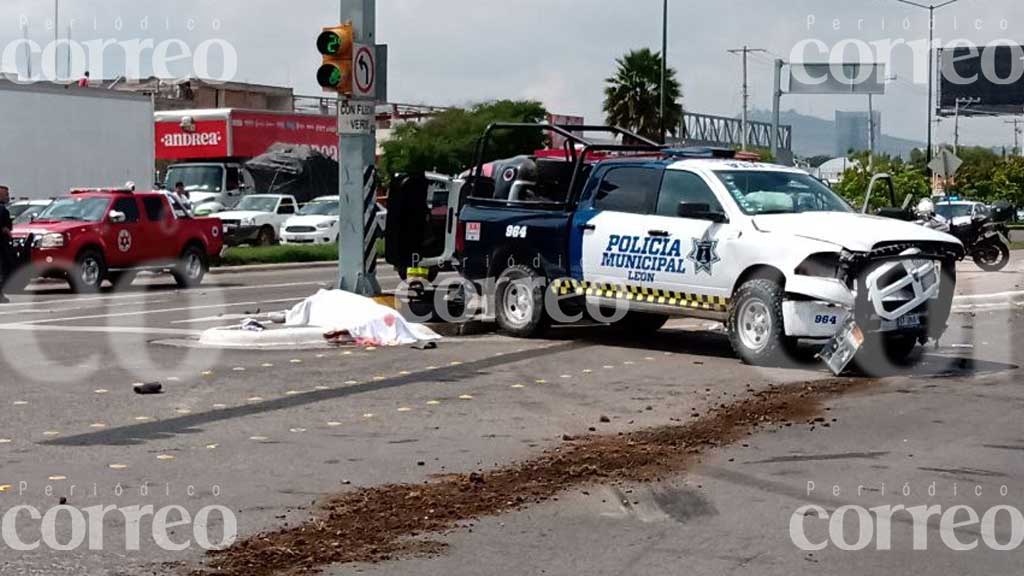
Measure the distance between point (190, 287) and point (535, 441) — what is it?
1722 centimetres

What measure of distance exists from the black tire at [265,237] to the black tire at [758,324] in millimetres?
28951

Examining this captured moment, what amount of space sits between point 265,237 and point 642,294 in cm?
2801

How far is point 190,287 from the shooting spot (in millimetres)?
26156

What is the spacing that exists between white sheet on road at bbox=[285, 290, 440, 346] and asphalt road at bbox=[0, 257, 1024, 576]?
19.0 inches

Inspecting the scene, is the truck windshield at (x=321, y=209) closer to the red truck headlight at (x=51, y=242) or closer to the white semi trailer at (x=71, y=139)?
the white semi trailer at (x=71, y=139)

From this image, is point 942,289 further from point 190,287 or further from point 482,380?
point 190,287

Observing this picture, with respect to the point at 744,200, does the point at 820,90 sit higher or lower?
higher

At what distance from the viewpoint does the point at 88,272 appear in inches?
969

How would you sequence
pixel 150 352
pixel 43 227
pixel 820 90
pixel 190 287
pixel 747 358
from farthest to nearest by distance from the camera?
1. pixel 820 90
2. pixel 190 287
3. pixel 43 227
4. pixel 150 352
5. pixel 747 358

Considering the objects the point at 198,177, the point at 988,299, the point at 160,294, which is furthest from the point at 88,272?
the point at 198,177

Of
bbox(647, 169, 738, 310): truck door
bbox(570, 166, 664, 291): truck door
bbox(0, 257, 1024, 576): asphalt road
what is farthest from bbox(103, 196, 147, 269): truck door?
bbox(647, 169, 738, 310): truck door

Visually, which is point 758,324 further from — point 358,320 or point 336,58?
point 336,58

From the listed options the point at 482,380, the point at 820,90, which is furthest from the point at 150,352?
the point at 820,90

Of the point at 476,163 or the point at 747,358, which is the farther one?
the point at 476,163
